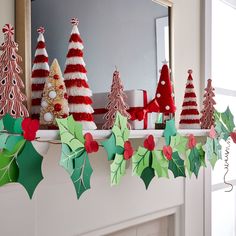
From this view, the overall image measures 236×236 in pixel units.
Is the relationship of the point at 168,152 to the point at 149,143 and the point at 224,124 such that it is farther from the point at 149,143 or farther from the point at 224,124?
the point at 224,124

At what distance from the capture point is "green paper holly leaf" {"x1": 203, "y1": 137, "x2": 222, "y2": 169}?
53.0 inches

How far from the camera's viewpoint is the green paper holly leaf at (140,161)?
3.37 feet

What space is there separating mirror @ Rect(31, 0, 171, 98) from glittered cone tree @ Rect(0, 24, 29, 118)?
20cm

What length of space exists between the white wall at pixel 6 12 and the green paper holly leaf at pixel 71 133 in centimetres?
29

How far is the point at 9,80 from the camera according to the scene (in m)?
0.77

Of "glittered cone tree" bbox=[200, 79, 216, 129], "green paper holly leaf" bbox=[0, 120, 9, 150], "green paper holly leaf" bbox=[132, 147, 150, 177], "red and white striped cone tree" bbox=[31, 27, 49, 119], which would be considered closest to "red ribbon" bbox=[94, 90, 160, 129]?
"green paper holly leaf" bbox=[132, 147, 150, 177]

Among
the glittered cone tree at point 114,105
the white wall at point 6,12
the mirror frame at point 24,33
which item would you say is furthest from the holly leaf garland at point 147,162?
the white wall at point 6,12

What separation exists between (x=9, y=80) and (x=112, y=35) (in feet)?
1.80

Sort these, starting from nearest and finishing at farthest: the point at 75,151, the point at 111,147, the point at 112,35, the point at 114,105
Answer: the point at 75,151, the point at 111,147, the point at 114,105, the point at 112,35

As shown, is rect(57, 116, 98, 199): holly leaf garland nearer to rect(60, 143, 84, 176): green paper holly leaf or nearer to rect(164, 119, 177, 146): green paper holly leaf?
rect(60, 143, 84, 176): green paper holly leaf

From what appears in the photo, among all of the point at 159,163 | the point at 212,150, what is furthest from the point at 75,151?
the point at 212,150

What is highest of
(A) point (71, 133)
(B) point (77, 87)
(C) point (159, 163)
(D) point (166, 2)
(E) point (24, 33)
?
(D) point (166, 2)

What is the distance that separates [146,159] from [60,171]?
239 millimetres

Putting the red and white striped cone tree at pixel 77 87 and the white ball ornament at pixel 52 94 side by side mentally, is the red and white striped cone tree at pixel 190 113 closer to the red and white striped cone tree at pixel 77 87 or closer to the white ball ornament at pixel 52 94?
the red and white striped cone tree at pixel 77 87
